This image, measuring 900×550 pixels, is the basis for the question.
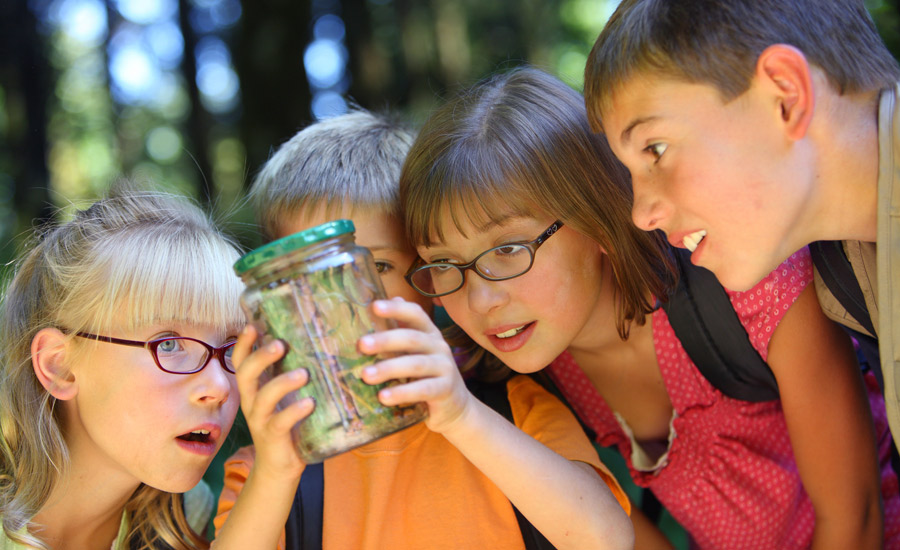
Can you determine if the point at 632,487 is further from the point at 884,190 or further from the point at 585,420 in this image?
the point at 884,190

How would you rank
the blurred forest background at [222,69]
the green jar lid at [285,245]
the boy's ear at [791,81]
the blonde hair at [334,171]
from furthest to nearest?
the blurred forest background at [222,69] < the blonde hair at [334,171] < the boy's ear at [791,81] < the green jar lid at [285,245]

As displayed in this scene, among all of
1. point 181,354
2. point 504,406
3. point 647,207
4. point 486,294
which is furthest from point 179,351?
point 647,207

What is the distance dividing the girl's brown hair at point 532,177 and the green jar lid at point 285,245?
798 millimetres

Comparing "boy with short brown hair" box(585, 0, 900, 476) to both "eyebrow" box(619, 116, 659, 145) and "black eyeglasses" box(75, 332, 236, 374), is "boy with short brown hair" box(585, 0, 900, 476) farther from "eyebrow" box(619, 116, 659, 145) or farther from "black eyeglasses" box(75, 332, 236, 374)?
"black eyeglasses" box(75, 332, 236, 374)

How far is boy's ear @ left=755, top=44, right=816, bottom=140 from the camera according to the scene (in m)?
1.57

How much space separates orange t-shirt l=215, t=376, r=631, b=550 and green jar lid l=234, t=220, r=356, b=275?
0.95 metres

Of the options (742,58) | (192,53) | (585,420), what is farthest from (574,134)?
(192,53)

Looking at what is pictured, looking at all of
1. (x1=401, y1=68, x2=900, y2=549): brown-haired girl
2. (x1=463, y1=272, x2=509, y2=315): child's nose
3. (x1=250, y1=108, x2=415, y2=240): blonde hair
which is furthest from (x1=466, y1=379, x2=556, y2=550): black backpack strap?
(x1=250, y1=108, x2=415, y2=240): blonde hair

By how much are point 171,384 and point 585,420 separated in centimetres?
147

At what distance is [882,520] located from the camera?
228 centimetres

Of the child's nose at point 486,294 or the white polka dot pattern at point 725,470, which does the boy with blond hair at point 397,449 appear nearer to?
the child's nose at point 486,294

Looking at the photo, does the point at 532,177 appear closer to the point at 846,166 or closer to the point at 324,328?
the point at 846,166

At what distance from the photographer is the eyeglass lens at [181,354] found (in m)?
1.89

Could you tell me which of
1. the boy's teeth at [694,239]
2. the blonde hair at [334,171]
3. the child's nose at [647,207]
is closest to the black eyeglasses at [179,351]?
the blonde hair at [334,171]
